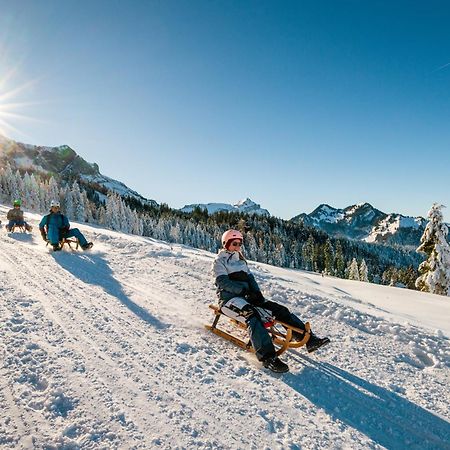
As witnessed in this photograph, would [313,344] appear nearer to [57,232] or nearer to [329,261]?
[57,232]

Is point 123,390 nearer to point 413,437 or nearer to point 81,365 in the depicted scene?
point 81,365

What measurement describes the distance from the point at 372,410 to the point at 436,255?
25.1 metres

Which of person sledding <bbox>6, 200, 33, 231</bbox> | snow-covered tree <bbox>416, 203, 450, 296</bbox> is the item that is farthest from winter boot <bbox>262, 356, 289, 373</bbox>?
snow-covered tree <bbox>416, 203, 450, 296</bbox>

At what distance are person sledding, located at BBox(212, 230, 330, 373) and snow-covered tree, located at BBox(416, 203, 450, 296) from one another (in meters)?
23.4

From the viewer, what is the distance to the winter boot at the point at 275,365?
15.7 feet

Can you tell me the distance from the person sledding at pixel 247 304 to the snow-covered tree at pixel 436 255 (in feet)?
76.7

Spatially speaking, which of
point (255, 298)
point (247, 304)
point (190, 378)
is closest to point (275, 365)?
point (247, 304)

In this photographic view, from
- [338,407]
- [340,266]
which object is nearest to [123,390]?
[338,407]

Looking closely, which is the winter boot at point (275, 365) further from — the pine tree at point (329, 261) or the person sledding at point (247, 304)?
the pine tree at point (329, 261)

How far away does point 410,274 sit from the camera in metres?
86.9

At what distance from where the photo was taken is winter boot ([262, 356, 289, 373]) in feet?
15.7

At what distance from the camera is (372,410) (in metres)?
4.25

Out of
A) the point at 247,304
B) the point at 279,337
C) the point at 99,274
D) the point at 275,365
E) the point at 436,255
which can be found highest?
the point at 436,255

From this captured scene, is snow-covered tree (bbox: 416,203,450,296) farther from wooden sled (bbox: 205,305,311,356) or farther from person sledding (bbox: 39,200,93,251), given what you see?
person sledding (bbox: 39,200,93,251)
